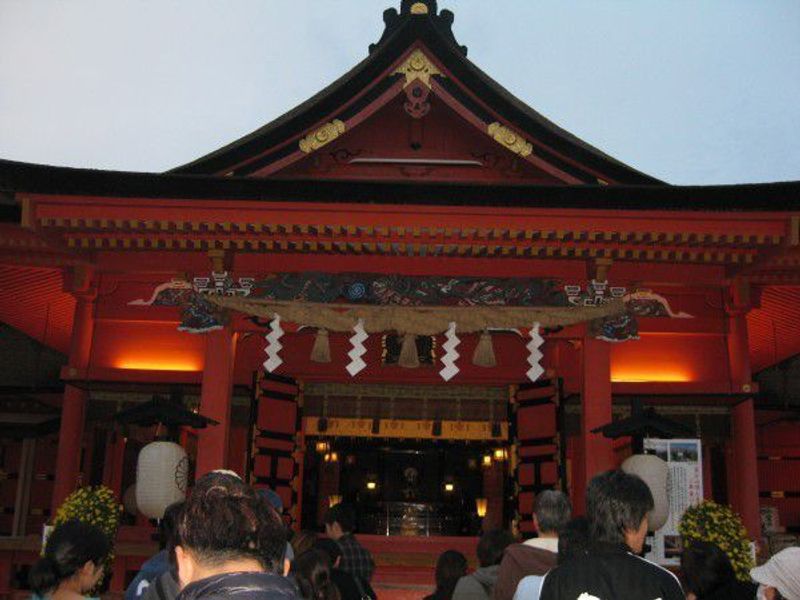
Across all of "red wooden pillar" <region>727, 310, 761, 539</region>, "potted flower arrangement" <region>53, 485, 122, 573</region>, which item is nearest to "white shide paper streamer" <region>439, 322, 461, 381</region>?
"red wooden pillar" <region>727, 310, 761, 539</region>

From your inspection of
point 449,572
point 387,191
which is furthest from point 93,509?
point 449,572

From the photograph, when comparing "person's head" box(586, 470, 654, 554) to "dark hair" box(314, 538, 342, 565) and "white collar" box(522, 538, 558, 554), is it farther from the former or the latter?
"dark hair" box(314, 538, 342, 565)

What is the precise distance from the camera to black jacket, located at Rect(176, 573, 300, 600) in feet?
6.10

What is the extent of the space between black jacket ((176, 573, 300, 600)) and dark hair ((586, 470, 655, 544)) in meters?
1.70

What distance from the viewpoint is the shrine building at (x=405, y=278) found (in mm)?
10375

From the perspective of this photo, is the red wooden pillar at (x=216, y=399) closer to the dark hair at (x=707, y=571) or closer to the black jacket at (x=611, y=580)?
the dark hair at (x=707, y=571)

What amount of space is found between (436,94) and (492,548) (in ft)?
26.0

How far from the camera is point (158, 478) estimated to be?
944 centimetres

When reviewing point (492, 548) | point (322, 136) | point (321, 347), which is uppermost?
point (322, 136)

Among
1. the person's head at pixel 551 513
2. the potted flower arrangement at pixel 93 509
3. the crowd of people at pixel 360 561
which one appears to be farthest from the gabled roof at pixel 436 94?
the person's head at pixel 551 513

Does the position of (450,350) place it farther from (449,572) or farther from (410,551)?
(449,572)

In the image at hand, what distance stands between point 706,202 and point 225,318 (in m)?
6.44

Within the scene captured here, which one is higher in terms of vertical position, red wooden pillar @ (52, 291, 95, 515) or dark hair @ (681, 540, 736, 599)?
red wooden pillar @ (52, 291, 95, 515)

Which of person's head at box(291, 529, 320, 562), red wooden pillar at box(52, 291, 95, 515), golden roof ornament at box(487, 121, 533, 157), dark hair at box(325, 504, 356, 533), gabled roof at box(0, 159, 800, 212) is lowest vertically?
person's head at box(291, 529, 320, 562)
